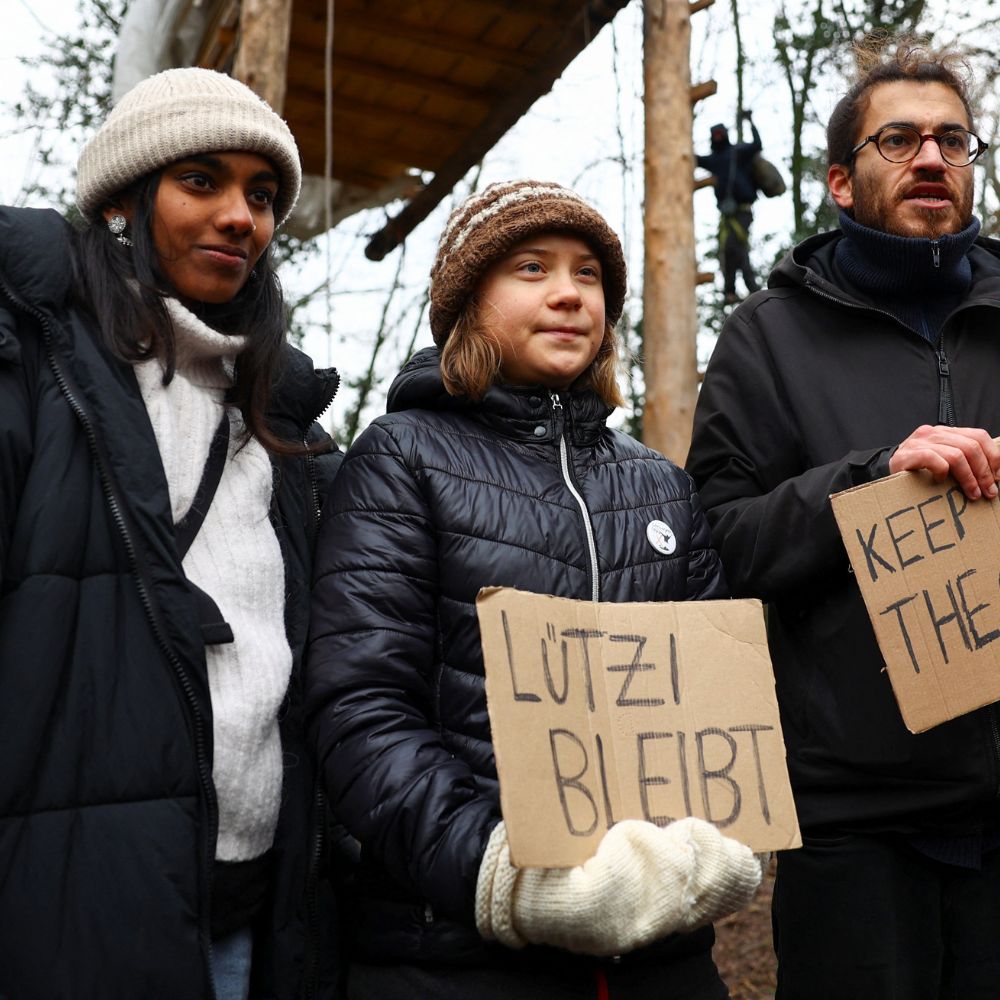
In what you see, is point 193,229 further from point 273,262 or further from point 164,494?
point 164,494

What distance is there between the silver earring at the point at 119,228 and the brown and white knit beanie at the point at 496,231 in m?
0.57

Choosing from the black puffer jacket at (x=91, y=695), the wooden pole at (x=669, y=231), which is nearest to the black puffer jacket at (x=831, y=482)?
the black puffer jacket at (x=91, y=695)

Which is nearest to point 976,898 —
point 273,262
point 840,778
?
point 840,778

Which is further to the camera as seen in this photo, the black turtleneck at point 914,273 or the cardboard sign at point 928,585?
the black turtleneck at point 914,273

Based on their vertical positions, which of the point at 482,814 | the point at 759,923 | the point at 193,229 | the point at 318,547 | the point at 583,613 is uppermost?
the point at 193,229

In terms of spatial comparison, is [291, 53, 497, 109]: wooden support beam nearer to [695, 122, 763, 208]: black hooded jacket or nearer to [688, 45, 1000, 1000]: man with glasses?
[695, 122, 763, 208]: black hooded jacket

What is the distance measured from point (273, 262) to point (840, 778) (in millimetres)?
1466

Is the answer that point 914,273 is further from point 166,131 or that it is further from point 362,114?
point 362,114

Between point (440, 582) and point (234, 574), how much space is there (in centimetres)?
34

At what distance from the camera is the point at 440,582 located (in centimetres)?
198

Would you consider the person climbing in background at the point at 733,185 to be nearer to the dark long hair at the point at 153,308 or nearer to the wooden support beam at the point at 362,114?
the wooden support beam at the point at 362,114

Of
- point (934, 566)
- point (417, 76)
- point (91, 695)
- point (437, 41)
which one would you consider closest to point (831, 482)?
point (934, 566)

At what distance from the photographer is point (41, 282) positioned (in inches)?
73.7

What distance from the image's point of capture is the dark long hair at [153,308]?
1978 millimetres
